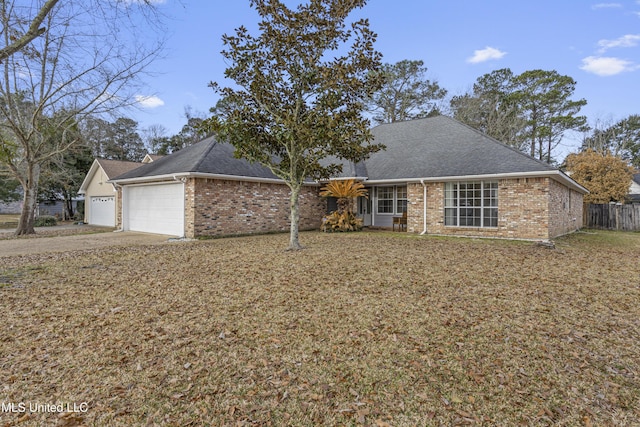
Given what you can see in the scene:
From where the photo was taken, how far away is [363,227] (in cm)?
1622

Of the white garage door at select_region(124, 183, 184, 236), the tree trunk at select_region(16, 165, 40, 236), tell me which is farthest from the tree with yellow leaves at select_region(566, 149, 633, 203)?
the tree trunk at select_region(16, 165, 40, 236)

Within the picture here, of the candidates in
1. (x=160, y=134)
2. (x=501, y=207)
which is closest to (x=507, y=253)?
(x=501, y=207)

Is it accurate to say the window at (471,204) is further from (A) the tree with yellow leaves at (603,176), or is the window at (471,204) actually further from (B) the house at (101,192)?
(B) the house at (101,192)

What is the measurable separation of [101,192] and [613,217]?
32.2m

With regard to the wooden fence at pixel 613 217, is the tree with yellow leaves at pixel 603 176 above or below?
above

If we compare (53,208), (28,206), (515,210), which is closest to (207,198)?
(28,206)

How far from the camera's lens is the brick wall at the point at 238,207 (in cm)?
1215

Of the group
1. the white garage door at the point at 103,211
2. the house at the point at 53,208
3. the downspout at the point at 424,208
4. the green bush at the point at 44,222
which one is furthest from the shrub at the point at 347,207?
the house at the point at 53,208

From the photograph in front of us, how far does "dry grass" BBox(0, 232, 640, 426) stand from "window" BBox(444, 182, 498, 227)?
18.9 ft

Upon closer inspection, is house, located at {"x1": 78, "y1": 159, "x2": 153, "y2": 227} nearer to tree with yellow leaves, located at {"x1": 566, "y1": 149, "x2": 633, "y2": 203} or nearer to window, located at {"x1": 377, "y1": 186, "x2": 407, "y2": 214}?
window, located at {"x1": 377, "y1": 186, "x2": 407, "y2": 214}

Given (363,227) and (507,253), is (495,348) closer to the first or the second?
(507,253)

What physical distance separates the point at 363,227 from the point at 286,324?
496 inches

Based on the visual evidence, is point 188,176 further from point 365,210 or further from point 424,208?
point 424,208

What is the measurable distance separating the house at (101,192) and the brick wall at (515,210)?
18.4 metres
